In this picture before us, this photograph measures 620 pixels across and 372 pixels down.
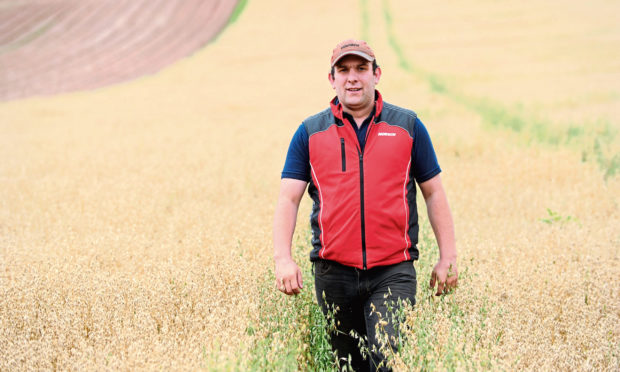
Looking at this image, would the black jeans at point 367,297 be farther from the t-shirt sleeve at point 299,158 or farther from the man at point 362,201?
the t-shirt sleeve at point 299,158

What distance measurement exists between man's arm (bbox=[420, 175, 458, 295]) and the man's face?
1.86 ft

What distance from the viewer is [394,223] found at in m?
3.27

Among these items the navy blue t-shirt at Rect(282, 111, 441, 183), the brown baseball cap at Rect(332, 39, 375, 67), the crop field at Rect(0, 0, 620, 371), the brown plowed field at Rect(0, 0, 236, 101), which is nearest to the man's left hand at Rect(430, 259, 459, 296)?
the crop field at Rect(0, 0, 620, 371)

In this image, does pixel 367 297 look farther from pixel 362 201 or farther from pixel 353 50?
pixel 353 50

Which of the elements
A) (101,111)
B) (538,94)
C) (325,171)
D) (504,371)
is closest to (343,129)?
(325,171)

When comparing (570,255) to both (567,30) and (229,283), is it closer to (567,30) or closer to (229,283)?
(229,283)

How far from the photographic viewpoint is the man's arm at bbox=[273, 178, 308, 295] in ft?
11.0

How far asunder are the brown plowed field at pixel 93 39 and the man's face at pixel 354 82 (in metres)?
22.2

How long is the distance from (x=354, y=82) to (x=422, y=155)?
53cm

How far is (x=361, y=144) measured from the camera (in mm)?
3320

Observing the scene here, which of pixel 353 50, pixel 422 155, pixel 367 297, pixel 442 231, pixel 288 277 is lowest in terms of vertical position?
pixel 367 297

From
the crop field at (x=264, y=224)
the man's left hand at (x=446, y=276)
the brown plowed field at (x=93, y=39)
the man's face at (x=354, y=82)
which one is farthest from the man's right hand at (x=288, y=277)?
the brown plowed field at (x=93, y=39)

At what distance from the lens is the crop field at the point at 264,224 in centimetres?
341

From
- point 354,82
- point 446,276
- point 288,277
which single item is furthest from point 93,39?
point 446,276
